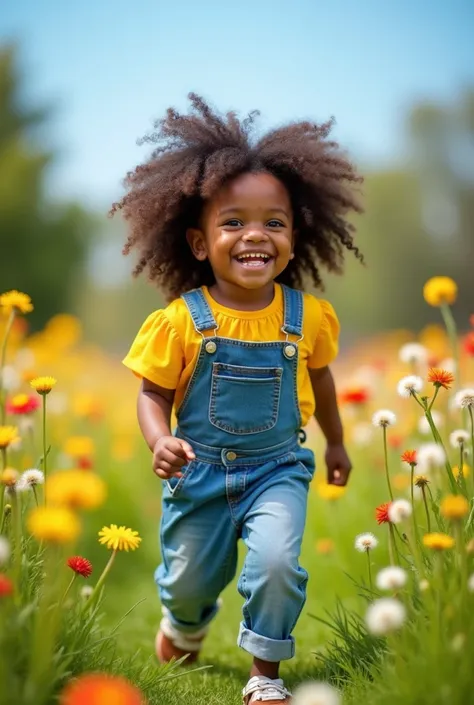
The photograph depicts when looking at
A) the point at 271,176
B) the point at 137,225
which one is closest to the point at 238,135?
the point at 271,176

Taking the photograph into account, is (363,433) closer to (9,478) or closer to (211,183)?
(211,183)

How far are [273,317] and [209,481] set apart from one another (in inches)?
20.7

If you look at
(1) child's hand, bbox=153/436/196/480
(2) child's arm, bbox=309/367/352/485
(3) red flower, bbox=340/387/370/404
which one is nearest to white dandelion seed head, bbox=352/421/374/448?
(3) red flower, bbox=340/387/370/404

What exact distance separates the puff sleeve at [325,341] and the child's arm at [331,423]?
78 mm

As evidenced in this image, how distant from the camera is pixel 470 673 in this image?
61.8 inches

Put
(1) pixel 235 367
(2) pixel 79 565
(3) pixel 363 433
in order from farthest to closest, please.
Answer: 1. (3) pixel 363 433
2. (1) pixel 235 367
3. (2) pixel 79 565

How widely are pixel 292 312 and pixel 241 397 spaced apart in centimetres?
32

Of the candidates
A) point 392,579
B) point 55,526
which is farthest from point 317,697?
point 55,526

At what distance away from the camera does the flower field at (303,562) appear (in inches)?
62.4

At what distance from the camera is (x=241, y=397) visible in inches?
99.0

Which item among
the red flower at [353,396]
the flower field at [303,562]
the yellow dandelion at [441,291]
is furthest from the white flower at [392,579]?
the red flower at [353,396]

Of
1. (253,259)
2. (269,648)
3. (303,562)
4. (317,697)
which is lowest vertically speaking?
(303,562)

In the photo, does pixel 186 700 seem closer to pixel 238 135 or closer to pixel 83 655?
pixel 83 655

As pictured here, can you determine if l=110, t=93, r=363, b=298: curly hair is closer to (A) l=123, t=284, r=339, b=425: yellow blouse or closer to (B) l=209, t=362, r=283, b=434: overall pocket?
(A) l=123, t=284, r=339, b=425: yellow blouse
